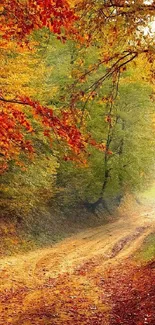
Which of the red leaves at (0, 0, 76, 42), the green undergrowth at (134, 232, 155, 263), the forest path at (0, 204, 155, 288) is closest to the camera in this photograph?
the red leaves at (0, 0, 76, 42)

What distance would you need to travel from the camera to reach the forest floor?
8227 mm

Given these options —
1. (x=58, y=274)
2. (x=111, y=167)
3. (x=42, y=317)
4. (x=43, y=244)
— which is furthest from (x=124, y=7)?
(x=111, y=167)

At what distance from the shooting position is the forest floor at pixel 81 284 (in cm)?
823

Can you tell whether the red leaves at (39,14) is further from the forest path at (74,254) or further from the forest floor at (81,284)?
the forest path at (74,254)

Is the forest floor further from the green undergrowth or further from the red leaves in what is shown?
the red leaves

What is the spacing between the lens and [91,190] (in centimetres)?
2306

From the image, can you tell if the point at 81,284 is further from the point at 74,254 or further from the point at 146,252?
the point at 146,252

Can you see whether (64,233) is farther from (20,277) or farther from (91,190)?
(20,277)

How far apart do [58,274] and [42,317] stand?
13.1ft

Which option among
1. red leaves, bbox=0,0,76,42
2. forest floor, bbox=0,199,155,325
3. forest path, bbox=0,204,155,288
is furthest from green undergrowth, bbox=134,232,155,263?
red leaves, bbox=0,0,76,42

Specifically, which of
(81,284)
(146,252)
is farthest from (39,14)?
(146,252)

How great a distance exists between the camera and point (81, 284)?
11.1 meters

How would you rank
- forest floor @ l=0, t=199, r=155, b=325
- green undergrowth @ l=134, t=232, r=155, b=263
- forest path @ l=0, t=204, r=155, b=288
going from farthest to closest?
1. green undergrowth @ l=134, t=232, r=155, b=263
2. forest path @ l=0, t=204, r=155, b=288
3. forest floor @ l=0, t=199, r=155, b=325

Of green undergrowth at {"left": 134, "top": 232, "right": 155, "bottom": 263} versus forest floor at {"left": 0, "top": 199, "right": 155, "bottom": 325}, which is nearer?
forest floor at {"left": 0, "top": 199, "right": 155, "bottom": 325}
